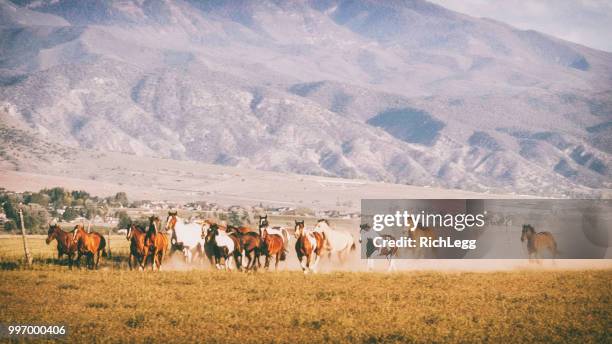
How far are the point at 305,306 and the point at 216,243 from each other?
10090 mm

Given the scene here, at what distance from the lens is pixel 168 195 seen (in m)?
193

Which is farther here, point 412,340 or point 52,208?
point 52,208

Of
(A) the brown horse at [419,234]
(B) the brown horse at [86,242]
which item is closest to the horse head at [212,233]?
(B) the brown horse at [86,242]

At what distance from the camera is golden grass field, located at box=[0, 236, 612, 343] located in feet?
73.2

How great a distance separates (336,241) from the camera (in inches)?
1610

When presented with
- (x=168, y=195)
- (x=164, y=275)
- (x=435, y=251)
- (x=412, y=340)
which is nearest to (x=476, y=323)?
(x=412, y=340)

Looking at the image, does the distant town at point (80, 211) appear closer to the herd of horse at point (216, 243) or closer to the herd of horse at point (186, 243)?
the herd of horse at point (216, 243)

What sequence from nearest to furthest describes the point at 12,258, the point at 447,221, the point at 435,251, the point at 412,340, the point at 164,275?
the point at 412,340
the point at 164,275
the point at 12,258
the point at 435,251
the point at 447,221

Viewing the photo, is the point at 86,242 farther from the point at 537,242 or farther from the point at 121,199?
the point at 121,199

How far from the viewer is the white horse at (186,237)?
121 ft

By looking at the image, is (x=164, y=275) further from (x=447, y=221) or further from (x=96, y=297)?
(x=447, y=221)

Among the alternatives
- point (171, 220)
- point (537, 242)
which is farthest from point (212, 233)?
point (537, 242)

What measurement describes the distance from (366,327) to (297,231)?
38.7 feet

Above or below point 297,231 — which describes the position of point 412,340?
below
